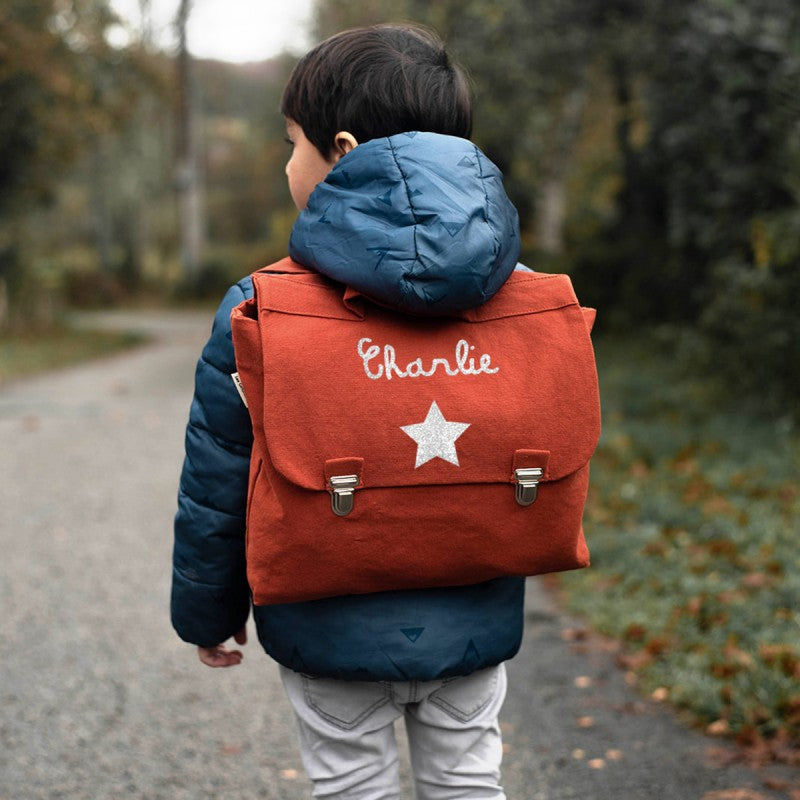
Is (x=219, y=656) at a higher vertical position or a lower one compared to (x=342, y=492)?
lower

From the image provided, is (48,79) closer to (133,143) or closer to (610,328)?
(610,328)

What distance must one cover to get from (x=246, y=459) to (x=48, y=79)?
15.3 meters

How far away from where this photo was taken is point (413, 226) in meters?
1.56

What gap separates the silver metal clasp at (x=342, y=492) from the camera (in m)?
1.58

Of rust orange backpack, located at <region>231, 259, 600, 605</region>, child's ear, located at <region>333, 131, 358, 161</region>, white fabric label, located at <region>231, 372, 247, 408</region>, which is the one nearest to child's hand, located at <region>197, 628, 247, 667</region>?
rust orange backpack, located at <region>231, 259, 600, 605</region>

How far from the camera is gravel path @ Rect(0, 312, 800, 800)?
118 inches

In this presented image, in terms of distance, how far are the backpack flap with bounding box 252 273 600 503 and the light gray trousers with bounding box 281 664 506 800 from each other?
1.39 ft

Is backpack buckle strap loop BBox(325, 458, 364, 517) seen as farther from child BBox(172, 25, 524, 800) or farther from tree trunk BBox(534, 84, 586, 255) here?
tree trunk BBox(534, 84, 586, 255)

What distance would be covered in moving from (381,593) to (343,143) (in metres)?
0.75

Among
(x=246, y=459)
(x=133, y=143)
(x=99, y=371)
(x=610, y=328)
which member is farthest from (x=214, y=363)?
(x=133, y=143)

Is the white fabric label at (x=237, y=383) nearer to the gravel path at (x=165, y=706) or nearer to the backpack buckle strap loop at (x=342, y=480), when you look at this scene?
the backpack buckle strap loop at (x=342, y=480)

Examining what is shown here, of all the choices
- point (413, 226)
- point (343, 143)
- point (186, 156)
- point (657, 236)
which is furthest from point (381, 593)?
point (186, 156)

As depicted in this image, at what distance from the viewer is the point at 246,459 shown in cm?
178

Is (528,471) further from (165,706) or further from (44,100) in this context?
(44,100)
